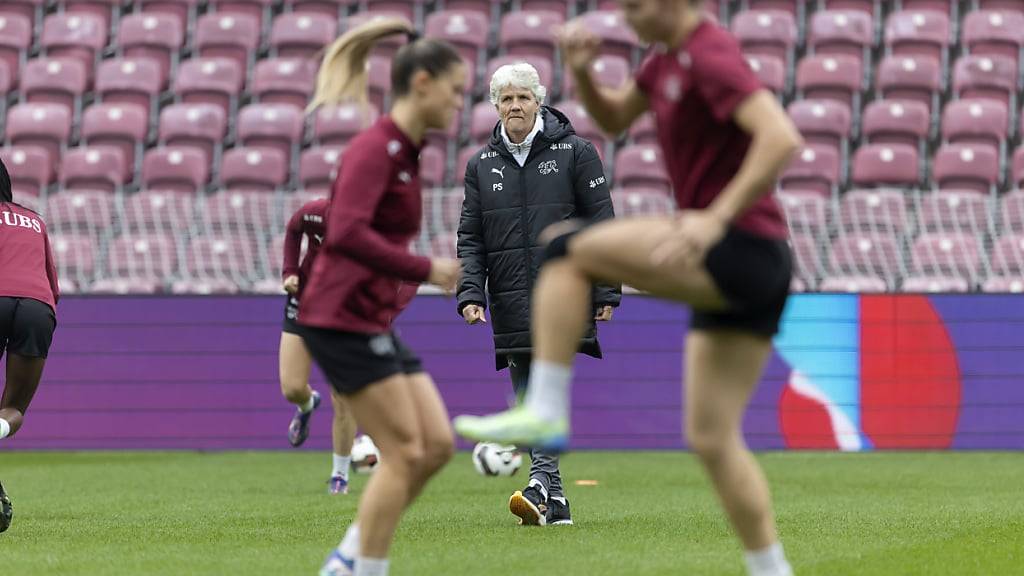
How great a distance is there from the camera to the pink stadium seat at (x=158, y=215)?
46.3 ft

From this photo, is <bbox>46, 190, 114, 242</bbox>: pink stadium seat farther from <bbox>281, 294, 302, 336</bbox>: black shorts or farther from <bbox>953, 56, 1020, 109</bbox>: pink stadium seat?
<bbox>953, 56, 1020, 109</bbox>: pink stadium seat

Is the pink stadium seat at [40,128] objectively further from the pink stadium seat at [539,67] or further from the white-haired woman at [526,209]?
the white-haired woman at [526,209]

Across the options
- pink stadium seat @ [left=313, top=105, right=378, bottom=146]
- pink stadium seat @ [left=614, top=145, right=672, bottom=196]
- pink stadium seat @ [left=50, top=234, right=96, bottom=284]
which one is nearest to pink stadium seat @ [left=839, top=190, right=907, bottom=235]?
pink stadium seat @ [left=614, top=145, right=672, bottom=196]

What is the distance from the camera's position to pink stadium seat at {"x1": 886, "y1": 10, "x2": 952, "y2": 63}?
1706 cm

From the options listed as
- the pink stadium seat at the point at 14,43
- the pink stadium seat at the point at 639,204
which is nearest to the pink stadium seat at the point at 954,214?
the pink stadium seat at the point at 639,204

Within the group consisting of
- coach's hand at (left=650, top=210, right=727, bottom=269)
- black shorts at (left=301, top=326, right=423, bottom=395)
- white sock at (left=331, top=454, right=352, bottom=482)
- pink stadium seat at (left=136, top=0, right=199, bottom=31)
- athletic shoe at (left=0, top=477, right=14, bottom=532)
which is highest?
coach's hand at (left=650, top=210, right=727, bottom=269)

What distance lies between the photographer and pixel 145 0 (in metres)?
18.8

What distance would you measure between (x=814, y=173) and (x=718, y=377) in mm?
11083

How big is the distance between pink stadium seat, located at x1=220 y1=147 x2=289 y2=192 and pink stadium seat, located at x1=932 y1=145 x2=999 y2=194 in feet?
20.9

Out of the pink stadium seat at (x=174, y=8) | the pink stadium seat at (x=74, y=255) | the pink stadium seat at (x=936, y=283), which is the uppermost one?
the pink stadium seat at (x=174, y=8)

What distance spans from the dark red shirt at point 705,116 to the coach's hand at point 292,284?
5.34m

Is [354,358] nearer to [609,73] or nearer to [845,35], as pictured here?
[609,73]

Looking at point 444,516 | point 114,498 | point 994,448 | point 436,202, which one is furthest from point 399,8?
point 444,516

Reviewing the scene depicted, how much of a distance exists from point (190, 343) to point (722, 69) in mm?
10323
